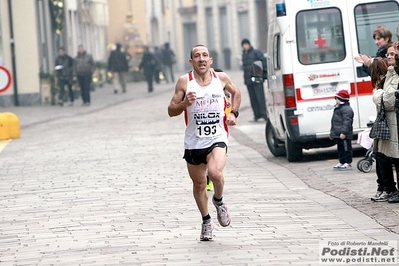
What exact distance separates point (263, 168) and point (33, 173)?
3.20 metres

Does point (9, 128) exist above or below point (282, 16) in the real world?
below

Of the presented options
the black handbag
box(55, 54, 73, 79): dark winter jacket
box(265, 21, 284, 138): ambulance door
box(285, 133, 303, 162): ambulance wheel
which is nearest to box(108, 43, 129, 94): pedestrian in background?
box(55, 54, 73, 79): dark winter jacket

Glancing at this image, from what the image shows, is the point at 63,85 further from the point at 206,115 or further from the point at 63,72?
the point at 206,115

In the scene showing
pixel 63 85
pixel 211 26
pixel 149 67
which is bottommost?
pixel 63 85

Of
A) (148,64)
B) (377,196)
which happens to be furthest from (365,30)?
(148,64)

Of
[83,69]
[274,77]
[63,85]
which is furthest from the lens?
[63,85]

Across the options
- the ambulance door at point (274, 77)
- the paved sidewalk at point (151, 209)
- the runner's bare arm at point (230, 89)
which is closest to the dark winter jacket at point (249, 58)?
the paved sidewalk at point (151, 209)

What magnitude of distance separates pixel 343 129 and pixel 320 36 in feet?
5.55

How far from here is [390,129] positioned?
1073cm

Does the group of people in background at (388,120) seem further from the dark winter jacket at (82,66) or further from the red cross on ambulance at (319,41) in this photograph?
the dark winter jacket at (82,66)

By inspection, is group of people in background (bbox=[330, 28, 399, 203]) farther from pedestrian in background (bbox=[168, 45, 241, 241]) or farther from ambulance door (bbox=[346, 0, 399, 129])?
ambulance door (bbox=[346, 0, 399, 129])

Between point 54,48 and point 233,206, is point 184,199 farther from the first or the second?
point 54,48

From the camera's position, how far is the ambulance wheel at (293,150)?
1548 centimetres

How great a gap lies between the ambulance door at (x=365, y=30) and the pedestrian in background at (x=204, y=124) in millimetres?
6283
